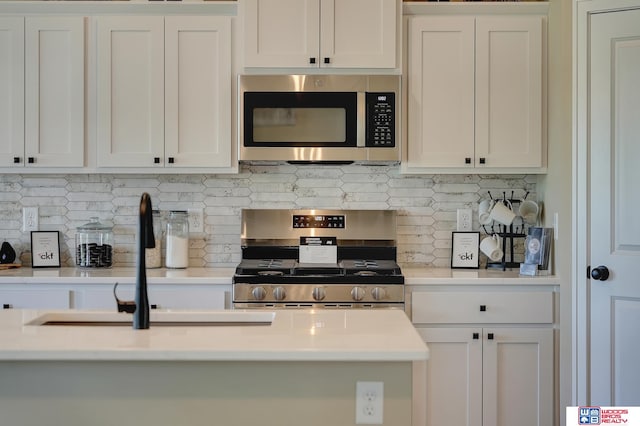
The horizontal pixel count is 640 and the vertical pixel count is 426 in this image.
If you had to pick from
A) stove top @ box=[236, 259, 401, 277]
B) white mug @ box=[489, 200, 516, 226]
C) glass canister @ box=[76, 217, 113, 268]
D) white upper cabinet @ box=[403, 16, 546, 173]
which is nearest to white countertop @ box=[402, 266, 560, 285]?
stove top @ box=[236, 259, 401, 277]

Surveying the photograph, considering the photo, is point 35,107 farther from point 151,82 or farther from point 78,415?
point 78,415

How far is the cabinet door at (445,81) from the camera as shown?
9.71 ft

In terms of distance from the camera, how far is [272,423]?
138cm

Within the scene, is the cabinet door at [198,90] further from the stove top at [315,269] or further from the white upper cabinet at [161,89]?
the stove top at [315,269]

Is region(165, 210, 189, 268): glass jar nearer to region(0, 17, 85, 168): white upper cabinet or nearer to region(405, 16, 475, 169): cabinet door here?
region(0, 17, 85, 168): white upper cabinet

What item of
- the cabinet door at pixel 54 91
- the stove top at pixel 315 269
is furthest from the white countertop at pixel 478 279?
the cabinet door at pixel 54 91

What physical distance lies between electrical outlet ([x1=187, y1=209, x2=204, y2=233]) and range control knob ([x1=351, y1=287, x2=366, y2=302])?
109cm

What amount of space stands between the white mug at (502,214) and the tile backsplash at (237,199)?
0.16 meters

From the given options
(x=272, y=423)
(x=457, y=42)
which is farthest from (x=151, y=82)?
(x=272, y=423)

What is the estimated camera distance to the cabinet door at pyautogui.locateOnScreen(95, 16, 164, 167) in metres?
2.95

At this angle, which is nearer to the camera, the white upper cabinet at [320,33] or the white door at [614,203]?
the white door at [614,203]

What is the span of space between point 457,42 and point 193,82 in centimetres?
145

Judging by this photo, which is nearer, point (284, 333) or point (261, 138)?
point (284, 333)

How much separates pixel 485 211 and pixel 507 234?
0.18 m
